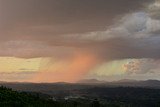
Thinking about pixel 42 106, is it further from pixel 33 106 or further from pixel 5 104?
pixel 5 104

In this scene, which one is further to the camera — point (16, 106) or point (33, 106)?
point (33, 106)

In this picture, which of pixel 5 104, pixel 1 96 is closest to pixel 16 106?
pixel 5 104

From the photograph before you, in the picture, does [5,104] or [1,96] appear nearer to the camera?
[5,104]

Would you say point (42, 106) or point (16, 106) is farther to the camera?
point (42, 106)

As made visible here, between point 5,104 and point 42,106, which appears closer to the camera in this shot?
point 5,104

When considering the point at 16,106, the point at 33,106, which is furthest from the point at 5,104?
the point at 33,106

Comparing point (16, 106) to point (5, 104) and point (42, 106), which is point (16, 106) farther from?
point (42, 106)

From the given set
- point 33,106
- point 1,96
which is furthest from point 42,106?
point 1,96
